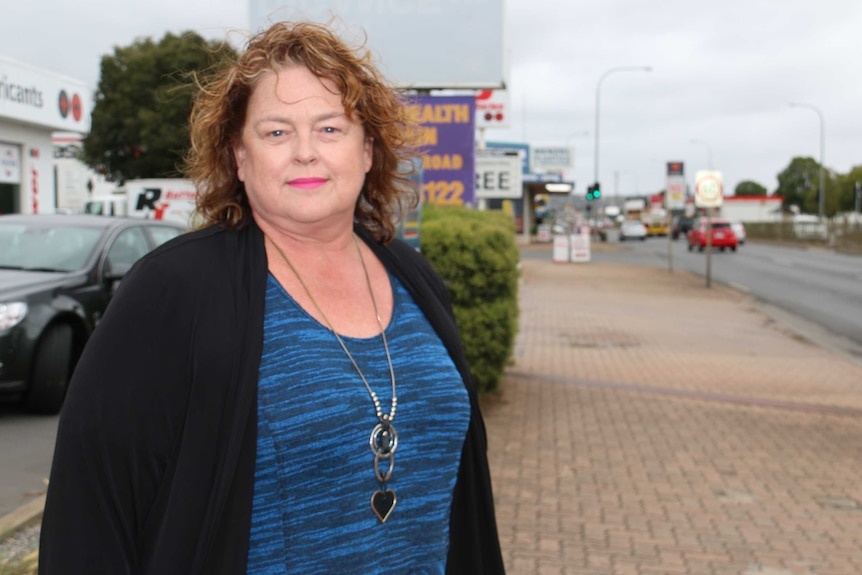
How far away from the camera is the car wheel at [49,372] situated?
729 centimetres

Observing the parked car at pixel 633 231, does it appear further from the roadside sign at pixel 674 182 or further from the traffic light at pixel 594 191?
the roadside sign at pixel 674 182

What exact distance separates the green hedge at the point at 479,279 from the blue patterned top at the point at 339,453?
18.2ft

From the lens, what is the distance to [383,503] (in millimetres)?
1956

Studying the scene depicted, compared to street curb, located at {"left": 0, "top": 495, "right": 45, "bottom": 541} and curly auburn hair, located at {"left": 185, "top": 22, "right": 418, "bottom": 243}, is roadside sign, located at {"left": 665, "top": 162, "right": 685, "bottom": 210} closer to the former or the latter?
street curb, located at {"left": 0, "top": 495, "right": 45, "bottom": 541}

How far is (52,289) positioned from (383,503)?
20.6ft

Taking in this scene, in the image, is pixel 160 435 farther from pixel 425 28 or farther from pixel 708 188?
pixel 708 188

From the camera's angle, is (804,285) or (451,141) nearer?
(451,141)

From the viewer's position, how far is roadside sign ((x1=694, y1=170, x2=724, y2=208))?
25.8 m

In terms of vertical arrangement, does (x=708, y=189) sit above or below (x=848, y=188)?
below

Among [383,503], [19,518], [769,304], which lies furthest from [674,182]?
[383,503]

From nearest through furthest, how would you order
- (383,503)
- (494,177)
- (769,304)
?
(383,503) < (494,177) < (769,304)

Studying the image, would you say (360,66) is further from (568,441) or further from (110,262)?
(110,262)

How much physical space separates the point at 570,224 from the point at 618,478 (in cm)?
3964

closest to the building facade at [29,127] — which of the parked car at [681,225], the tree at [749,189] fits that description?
the parked car at [681,225]
